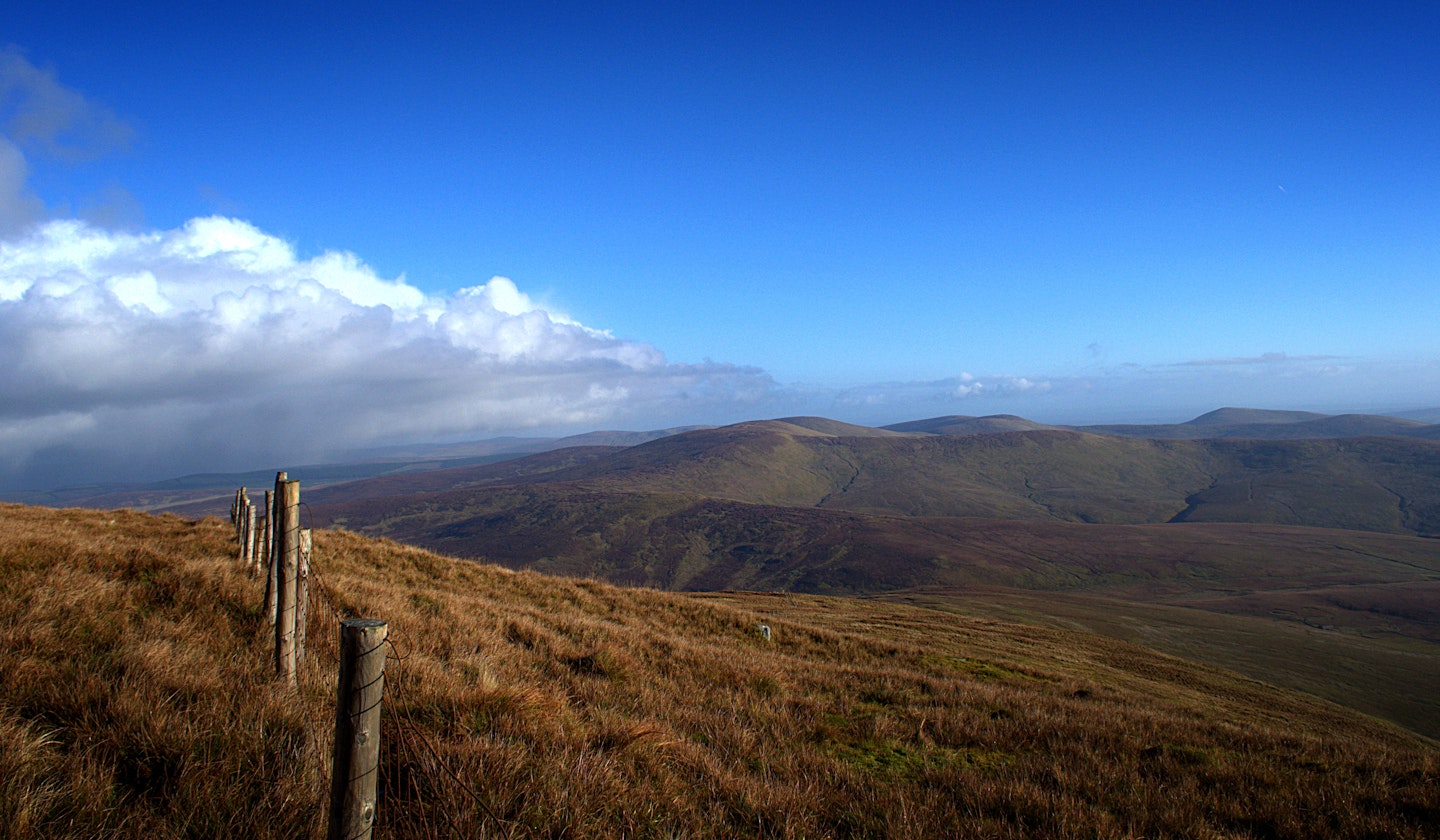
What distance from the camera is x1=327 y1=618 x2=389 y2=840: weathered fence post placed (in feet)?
9.86

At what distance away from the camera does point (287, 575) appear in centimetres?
617

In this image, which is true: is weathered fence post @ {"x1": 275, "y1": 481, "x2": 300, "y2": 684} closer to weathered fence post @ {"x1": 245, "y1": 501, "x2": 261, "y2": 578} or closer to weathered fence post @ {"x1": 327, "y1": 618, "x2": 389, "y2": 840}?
weathered fence post @ {"x1": 327, "y1": 618, "x2": 389, "y2": 840}

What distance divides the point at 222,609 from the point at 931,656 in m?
16.4

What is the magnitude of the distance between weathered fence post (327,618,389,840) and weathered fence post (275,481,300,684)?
3.39m

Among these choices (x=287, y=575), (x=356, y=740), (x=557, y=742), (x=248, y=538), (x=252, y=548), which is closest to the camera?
(x=356, y=740)

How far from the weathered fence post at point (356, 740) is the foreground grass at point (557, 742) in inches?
26.0

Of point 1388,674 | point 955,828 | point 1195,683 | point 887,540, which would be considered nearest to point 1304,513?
point 887,540

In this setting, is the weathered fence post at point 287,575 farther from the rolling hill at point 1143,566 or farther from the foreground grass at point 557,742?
the rolling hill at point 1143,566

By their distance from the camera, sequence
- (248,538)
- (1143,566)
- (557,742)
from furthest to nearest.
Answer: (1143,566), (248,538), (557,742)

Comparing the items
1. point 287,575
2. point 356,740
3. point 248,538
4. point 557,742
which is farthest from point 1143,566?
point 356,740

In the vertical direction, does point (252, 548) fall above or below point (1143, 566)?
above

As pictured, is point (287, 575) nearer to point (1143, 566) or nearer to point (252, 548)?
point (252, 548)

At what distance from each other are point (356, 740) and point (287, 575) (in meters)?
4.05

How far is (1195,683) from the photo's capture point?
23281mm
